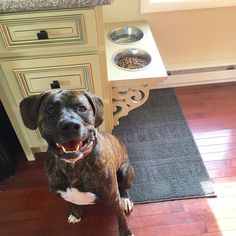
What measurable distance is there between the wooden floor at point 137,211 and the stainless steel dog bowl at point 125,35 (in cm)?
77

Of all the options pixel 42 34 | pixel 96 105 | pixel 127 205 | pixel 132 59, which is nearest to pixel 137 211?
pixel 127 205

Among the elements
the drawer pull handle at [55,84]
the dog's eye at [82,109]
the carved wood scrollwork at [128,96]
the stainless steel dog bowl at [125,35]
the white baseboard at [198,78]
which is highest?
the stainless steel dog bowl at [125,35]

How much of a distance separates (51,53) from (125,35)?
0.69 meters

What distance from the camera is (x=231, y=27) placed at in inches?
71.3

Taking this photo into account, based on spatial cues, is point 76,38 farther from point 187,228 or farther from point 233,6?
point 233,6

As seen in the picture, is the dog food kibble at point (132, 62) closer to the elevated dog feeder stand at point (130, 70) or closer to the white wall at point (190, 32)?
the elevated dog feeder stand at point (130, 70)

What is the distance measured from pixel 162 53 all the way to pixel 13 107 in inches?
43.2

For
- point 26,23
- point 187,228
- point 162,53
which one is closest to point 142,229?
point 187,228

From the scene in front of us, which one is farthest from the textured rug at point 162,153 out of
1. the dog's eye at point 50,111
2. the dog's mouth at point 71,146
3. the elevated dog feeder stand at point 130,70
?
the dog's eye at point 50,111

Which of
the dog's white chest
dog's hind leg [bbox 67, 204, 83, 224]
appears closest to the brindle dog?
the dog's white chest

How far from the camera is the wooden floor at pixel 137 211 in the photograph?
1.30 m

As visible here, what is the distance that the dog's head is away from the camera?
0.78 m

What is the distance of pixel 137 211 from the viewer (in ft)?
4.45

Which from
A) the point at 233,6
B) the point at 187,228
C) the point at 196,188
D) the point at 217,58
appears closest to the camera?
the point at 187,228
